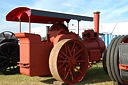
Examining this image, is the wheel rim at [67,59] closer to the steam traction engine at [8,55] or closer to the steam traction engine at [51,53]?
the steam traction engine at [51,53]

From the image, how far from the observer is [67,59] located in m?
4.67

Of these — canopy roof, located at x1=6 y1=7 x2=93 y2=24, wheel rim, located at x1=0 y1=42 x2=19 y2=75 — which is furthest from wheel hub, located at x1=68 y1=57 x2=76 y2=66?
wheel rim, located at x1=0 y1=42 x2=19 y2=75

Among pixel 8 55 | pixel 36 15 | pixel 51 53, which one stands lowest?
pixel 8 55

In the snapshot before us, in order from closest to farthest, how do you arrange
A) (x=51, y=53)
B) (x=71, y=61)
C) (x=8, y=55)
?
(x=51, y=53) → (x=71, y=61) → (x=8, y=55)

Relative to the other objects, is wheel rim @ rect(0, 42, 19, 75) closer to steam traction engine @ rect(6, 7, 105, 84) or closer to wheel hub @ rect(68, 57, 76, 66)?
steam traction engine @ rect(6, 7, 105, 84)

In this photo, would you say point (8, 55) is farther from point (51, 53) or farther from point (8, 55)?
point (51, 53)

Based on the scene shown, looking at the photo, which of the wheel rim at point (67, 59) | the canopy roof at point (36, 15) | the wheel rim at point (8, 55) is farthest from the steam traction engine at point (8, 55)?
the wheel rim at point (67, 59)

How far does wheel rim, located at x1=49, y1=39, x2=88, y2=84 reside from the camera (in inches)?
168

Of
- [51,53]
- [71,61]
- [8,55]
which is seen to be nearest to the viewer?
[51,53]

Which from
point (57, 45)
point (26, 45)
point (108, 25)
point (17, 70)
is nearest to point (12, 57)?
point (17, 70)

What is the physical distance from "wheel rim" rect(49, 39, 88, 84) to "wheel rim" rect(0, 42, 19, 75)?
7.95 ft

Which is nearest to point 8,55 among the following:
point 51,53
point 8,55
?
point 8,55

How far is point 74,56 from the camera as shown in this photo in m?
4.74

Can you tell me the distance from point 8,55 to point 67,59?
8.85ft
